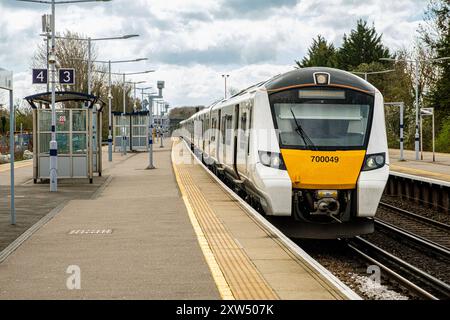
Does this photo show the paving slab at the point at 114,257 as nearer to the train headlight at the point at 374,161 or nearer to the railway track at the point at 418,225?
the train headlight at the point at 374,161

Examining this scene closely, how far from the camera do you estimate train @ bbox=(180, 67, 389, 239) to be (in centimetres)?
1156

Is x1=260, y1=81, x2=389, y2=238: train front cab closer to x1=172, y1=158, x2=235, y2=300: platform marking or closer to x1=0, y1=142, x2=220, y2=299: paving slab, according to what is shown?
x1=172, y1=158, x2=235, y2=300: platform marking

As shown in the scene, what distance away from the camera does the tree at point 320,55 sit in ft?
256

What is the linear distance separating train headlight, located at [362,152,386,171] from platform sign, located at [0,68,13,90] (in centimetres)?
607

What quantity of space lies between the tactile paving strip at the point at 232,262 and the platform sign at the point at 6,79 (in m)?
3.95

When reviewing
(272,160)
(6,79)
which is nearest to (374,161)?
(272,160)

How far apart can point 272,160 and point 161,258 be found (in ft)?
11.4

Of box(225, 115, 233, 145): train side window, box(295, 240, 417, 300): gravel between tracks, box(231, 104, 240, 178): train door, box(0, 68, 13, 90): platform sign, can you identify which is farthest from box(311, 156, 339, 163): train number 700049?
box(225, 115, 233, 145): train side window

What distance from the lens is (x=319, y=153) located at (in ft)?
38.3

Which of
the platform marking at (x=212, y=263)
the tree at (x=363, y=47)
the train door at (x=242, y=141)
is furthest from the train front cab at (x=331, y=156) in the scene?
the tree at (x=363, y=47)

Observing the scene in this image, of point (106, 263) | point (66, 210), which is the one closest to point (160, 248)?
point (106, 263)

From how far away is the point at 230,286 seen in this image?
7.28 m
